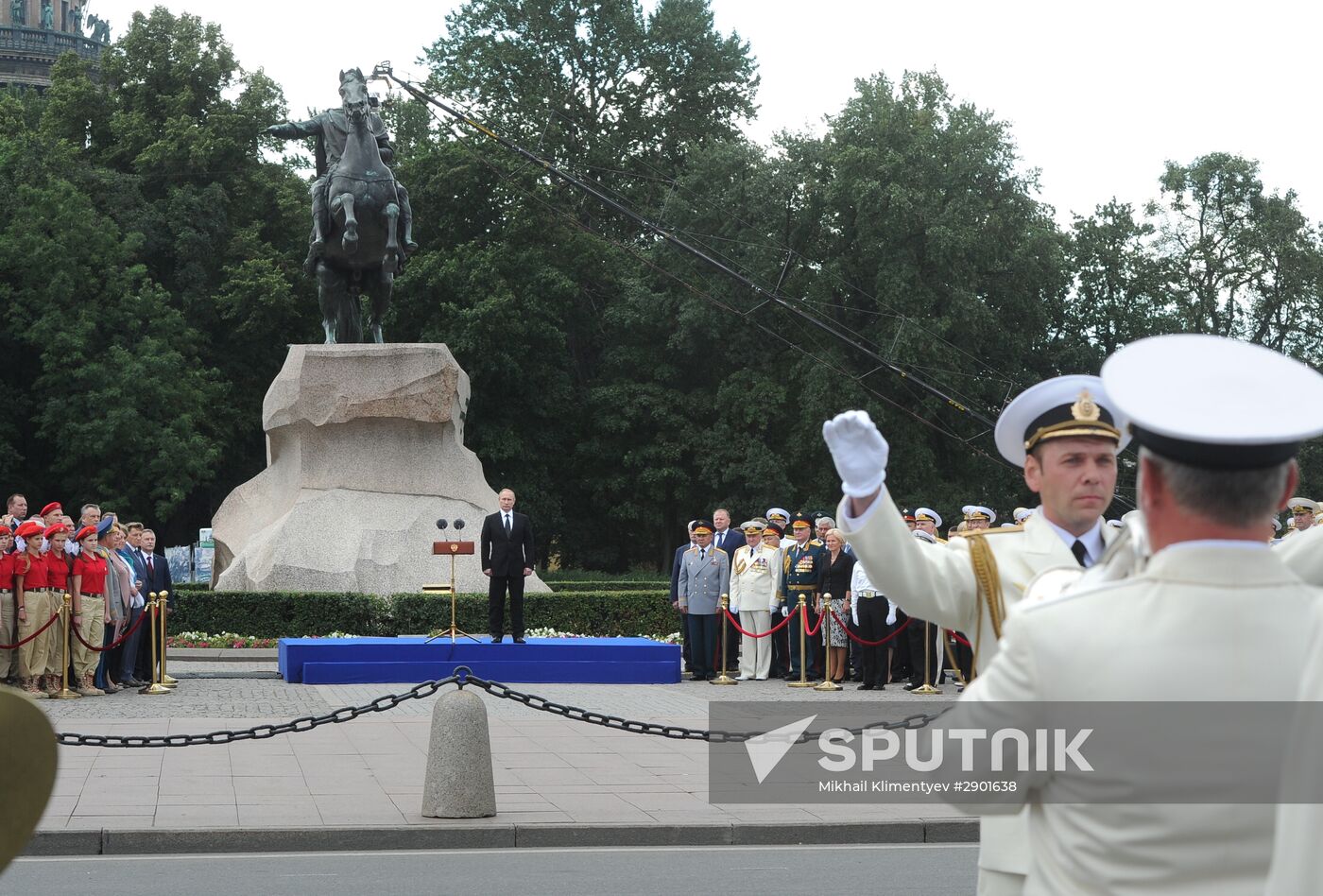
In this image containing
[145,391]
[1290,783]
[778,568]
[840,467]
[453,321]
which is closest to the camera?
[1290,783]

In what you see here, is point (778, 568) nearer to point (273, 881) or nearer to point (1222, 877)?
point (273, 881)

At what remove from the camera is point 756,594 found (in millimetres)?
20625

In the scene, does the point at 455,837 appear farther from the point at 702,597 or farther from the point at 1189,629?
the point at 702,597

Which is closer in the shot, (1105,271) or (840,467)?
(840,467)

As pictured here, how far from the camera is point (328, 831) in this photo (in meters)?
9.52

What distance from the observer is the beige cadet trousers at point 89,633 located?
17547 mm

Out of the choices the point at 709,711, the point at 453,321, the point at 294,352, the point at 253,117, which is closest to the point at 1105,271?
the point at 453,321

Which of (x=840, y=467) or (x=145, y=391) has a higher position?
(x=145, y=391)

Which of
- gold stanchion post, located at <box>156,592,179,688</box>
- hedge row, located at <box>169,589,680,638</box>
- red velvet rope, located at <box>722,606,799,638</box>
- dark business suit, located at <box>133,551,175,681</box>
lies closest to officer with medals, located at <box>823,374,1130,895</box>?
gold stanchion post, located at <box>156,592,179,688</box>

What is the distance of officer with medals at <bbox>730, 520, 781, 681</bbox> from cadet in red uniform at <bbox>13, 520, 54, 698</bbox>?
810 cm

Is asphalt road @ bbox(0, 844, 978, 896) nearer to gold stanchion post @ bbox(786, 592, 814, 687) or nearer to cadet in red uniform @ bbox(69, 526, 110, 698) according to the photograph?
cadet in red uniform @ bbox(69, 526, 110, 698)

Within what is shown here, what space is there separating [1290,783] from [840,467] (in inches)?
63.8

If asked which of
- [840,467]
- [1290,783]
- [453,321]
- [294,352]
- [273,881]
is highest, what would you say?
[453,321]

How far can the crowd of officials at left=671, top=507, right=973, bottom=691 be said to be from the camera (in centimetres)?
1944
